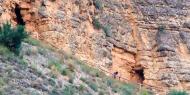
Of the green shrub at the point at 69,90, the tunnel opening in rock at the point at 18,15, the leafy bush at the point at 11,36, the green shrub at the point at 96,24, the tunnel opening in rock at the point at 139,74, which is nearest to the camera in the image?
the green shrub at the point at 69,90

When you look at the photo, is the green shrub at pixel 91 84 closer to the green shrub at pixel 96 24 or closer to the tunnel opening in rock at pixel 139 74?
the green shrub at pixel 96 24

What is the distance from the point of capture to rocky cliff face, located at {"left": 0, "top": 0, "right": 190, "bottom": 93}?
89.8ft

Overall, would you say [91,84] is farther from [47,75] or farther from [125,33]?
[125,33]

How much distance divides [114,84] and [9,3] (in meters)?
5.10

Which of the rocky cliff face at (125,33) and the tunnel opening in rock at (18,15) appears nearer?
the tunnel opening in rock at (18,15)

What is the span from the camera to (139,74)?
3206 centimetres

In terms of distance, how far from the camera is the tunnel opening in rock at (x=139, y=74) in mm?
31842

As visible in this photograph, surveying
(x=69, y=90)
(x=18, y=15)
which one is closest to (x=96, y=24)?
(x=18, y=15)

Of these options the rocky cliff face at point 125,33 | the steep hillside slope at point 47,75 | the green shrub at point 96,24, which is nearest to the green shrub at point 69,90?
the steep hillside slope at point 47,75

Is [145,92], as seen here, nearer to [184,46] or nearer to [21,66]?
[184,46]

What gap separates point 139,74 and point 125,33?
6.89 ft

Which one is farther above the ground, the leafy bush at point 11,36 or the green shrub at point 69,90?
the leafy bush at point 11,36

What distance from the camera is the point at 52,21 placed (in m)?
27.4

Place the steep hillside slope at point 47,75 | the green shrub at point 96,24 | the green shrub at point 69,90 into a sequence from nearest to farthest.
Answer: the steep hillside slope at point 47,75 → the green shrub at point 69,90 → the green shrub at point 96,24
